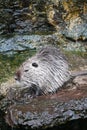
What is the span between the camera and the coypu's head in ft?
20.2

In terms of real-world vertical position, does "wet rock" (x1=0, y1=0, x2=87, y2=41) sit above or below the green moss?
above

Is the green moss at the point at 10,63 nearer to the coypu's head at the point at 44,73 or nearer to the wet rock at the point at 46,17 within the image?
the wet rock at the point at 46,17

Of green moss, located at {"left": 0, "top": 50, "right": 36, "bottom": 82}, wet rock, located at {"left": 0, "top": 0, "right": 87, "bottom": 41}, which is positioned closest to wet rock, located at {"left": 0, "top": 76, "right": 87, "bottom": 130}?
green moss, located at {"left": 0, "top": 50, "right": 36, "bottom": 82}

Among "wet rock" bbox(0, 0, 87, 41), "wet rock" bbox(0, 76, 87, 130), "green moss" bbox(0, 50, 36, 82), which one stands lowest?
"green moss" bbox(0, 50, 36, 82)

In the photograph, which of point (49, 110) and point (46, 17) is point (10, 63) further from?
point (49, 110)

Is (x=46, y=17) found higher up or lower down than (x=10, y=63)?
higher up

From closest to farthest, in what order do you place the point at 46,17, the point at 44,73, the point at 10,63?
the point at 44,73, the point at 10,63, the point at 46,17

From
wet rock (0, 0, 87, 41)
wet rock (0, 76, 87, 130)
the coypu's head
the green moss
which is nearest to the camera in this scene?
wet rock (0, 76, 87, 130)

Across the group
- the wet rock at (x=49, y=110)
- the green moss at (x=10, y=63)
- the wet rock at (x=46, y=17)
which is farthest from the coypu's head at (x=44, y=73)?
the wet rock at (x=46, y=17)

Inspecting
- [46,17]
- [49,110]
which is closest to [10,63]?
[46,17]

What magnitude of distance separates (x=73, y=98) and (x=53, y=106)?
34 centimetres

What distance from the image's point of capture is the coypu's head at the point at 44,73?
20.2ft

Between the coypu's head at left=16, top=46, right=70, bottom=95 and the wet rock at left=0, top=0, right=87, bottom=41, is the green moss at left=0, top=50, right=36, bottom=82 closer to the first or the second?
the wet rock at left=0, top=0, right=87, bottom=41

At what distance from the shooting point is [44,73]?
6.21 metres
